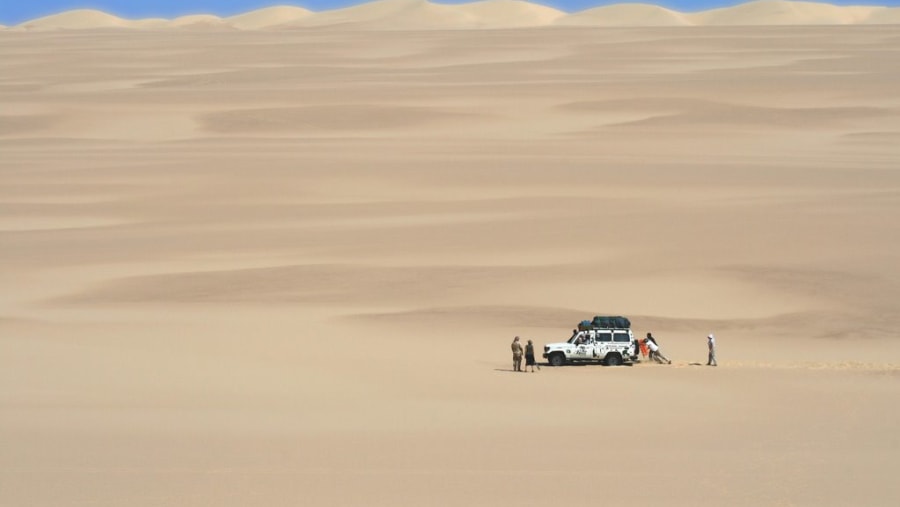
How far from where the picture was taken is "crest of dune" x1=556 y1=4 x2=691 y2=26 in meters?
175

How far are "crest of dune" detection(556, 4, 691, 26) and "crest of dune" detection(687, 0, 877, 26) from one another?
321 centimetres

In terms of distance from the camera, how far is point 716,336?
85.9ft

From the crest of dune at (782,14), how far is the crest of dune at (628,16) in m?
3.21

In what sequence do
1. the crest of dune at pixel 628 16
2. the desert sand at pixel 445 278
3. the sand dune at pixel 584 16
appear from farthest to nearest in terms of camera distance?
the crest of dune at pixel 628 16
the sand dune at pixel 584 16
the desert sand at pixel 445 278

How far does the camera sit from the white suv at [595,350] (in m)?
21.8

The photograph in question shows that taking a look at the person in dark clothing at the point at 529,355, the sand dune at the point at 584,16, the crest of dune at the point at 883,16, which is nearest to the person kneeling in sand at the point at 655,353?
the person in dark clothing at the point at 529,355

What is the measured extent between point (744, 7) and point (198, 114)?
13318 centimetres

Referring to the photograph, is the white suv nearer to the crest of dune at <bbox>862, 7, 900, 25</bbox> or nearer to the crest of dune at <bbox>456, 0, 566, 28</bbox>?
the crest of dune at <bbox>862, 7, 900, 25</bbox>

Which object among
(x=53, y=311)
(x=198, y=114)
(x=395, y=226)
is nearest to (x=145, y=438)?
(x=53, y=311)

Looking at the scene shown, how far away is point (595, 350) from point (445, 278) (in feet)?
33.5

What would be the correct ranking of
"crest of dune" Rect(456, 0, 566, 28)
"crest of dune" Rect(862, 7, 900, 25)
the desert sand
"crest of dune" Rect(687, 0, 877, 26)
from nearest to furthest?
the desert sand, "crest of dune" Rect(862, 7, 900, 25), "crest of dune" Rect(687, 0, 877, 26), "crest of dune" Rect(456, 0, 566, 28)

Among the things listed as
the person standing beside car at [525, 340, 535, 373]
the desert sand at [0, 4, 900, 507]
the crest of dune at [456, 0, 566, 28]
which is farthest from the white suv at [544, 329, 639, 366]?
the crest of dune at [456, 0, 566, 28]

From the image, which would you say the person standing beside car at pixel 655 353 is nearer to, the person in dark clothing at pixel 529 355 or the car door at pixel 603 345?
the car door at pixel 603 345

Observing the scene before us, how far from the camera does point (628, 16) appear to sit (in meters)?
183
